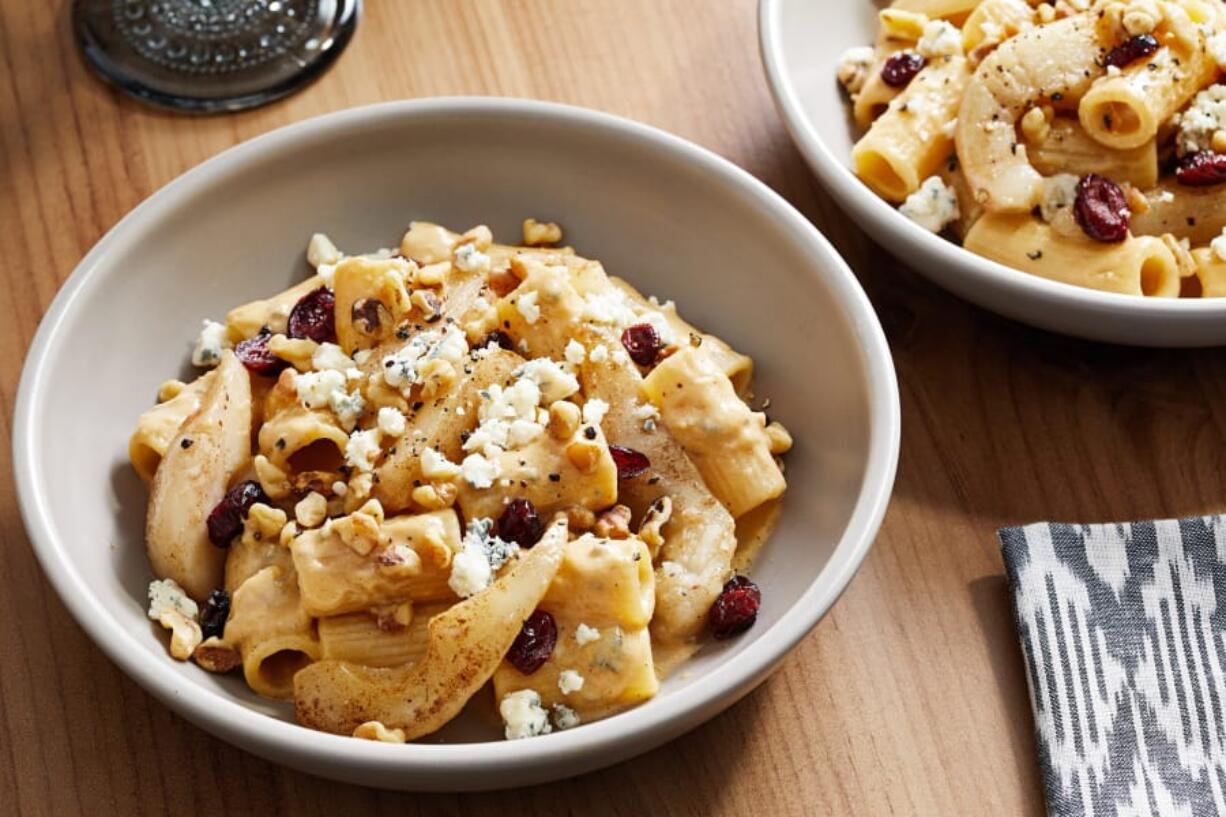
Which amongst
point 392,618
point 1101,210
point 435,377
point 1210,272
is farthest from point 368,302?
point 1210,272

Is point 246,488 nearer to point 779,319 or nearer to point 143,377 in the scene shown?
point 143,377

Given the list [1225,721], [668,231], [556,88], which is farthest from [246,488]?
[1225,721]

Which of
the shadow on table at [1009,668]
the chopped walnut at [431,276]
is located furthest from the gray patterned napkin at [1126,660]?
the chopped walnut at [431,276]

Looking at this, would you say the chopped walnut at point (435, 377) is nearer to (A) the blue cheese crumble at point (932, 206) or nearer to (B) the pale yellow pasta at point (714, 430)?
(B) the pale yellow pasta at point (714, 430)

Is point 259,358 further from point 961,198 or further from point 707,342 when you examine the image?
point 961,198

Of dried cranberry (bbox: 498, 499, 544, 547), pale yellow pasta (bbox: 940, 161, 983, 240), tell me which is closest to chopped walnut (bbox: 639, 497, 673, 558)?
dried cranberry (bbox: 498, 499, 544, 547)

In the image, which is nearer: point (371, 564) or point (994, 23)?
point (371, 564)
